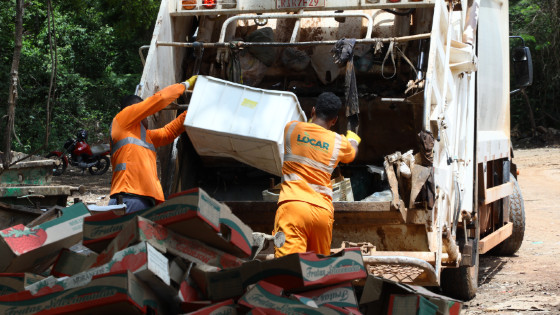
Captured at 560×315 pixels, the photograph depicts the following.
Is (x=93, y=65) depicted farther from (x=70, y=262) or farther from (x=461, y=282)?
(x=70, y=262)

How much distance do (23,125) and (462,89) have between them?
1113cm

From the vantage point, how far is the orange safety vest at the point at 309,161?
404 centimetres

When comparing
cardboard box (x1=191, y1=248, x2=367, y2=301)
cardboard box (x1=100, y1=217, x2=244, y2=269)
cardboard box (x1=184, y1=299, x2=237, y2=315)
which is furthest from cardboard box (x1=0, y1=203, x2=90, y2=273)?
cardboard box (x1=184, y1=299, x2=237, y2=315)

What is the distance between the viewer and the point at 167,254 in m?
2.72

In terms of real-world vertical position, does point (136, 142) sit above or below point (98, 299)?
above

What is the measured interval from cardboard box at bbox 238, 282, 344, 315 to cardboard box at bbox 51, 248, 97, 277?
25.6 inches

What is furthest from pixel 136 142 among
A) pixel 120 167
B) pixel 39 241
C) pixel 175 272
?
pixel 175 272

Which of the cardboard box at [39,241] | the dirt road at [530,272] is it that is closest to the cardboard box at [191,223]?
the cardboard box at [39,241]

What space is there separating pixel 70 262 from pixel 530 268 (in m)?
4.64

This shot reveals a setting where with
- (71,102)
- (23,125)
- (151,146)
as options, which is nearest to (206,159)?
(151,146)

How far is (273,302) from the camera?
247cm

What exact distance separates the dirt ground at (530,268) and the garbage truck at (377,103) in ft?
1.02

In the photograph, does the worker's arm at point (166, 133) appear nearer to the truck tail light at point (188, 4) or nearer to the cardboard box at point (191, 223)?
the truck tail light at point (188, 4)

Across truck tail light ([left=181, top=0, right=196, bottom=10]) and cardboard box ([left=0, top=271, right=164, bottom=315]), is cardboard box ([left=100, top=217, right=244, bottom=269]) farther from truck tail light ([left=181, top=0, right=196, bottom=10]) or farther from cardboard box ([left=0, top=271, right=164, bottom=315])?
truck tail light ([left=181, top=0, right=196, bottom=10])
